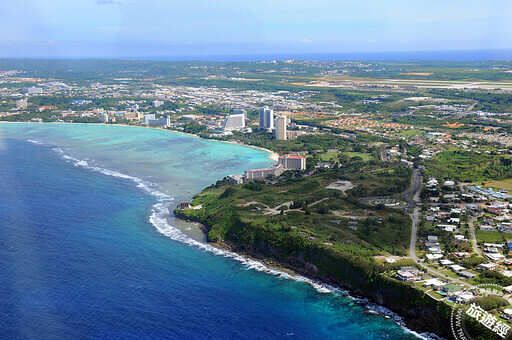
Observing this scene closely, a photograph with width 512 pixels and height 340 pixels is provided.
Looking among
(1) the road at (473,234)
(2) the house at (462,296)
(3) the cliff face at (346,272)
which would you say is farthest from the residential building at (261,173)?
(2) the house at (462,296)

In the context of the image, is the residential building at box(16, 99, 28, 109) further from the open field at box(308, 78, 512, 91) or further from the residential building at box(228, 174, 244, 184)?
the open field at box(308, 78, 512, 91)

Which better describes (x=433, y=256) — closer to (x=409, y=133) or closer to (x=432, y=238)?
(x=432, y=238)

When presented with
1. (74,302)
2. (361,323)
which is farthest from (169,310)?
(361,323)

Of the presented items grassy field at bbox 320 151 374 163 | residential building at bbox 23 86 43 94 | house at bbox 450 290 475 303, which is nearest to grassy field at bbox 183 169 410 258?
house at bbox 450 290 475 303

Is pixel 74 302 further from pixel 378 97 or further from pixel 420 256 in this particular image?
pixel 378 97

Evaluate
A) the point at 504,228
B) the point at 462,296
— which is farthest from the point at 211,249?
the point at 504,228

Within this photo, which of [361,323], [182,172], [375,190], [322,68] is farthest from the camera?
[322,68]
